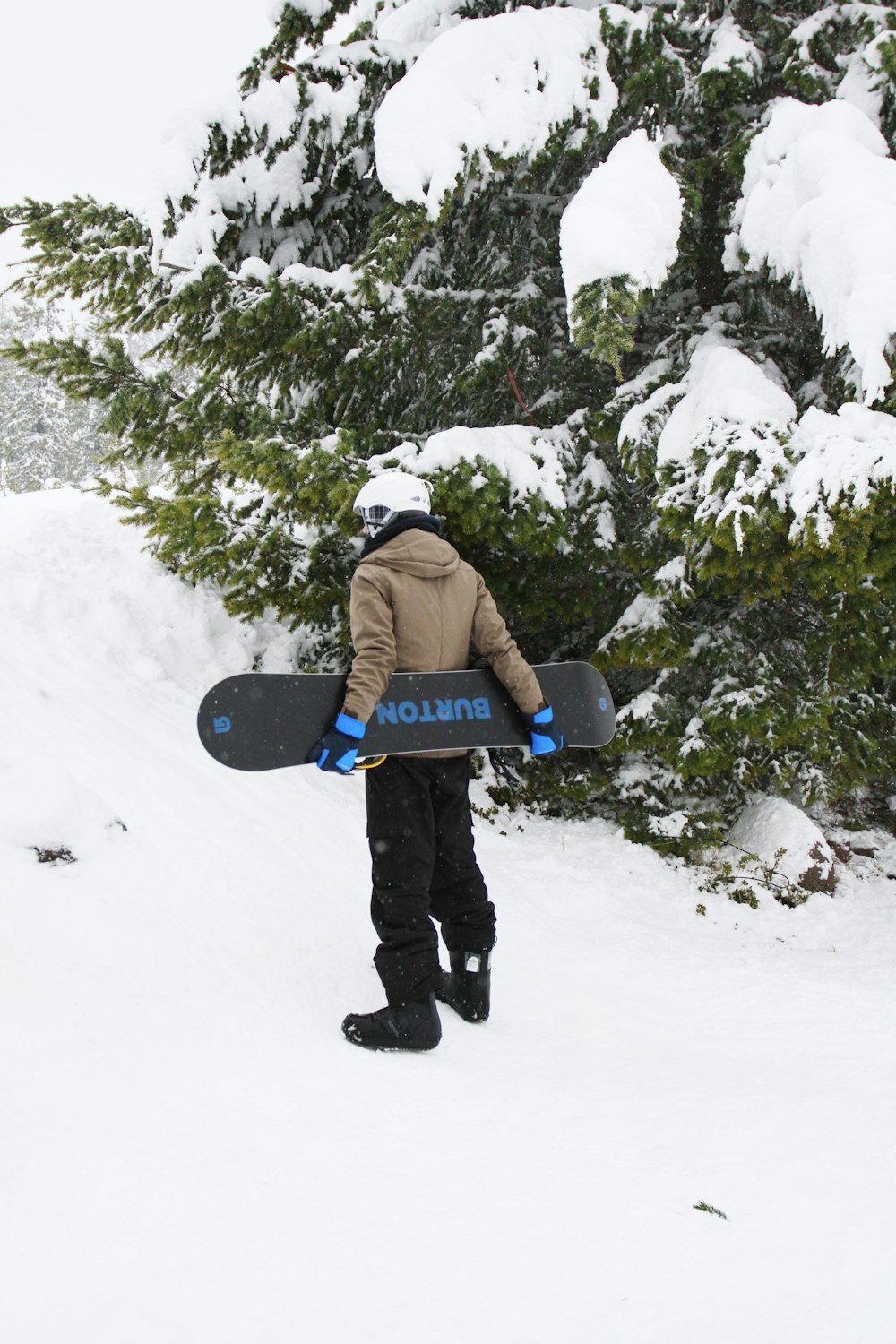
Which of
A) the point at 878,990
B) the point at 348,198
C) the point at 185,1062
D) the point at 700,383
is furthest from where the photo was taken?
the point at 348,198

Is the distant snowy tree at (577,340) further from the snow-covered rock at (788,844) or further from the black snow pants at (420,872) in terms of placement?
the black snow pants at (420,872)

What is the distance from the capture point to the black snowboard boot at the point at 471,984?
12.0ft

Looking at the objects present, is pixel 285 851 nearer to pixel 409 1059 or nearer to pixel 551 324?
pixel 409 1059

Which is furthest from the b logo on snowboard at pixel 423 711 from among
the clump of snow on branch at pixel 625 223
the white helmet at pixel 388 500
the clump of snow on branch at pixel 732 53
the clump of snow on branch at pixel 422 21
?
the clump of snow on branch at pixel 422 21

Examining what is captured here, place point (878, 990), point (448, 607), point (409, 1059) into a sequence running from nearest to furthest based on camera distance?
point (409, 1059) → point (448, 607) → point (878, 990)

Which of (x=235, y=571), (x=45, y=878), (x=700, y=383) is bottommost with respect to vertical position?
(x=45, y=878)

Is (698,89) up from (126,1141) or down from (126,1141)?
up

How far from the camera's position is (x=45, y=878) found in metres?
3.35

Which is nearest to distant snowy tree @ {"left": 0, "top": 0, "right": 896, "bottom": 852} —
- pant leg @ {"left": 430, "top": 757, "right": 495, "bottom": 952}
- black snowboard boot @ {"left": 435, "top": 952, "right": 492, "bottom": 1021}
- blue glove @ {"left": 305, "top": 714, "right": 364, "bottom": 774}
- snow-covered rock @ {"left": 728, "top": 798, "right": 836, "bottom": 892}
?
snow-covered rock @ {"left": 728, "top": 798, "right": 836, "bottom": 892}

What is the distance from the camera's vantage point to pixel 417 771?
3461 millimetres

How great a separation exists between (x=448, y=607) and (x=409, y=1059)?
1.79 m

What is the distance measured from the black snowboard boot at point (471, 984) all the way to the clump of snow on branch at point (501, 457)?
2.89 metres

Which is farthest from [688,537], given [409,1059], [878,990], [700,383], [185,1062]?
[185,1062]

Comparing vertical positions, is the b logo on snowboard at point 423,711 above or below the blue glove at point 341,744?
above
